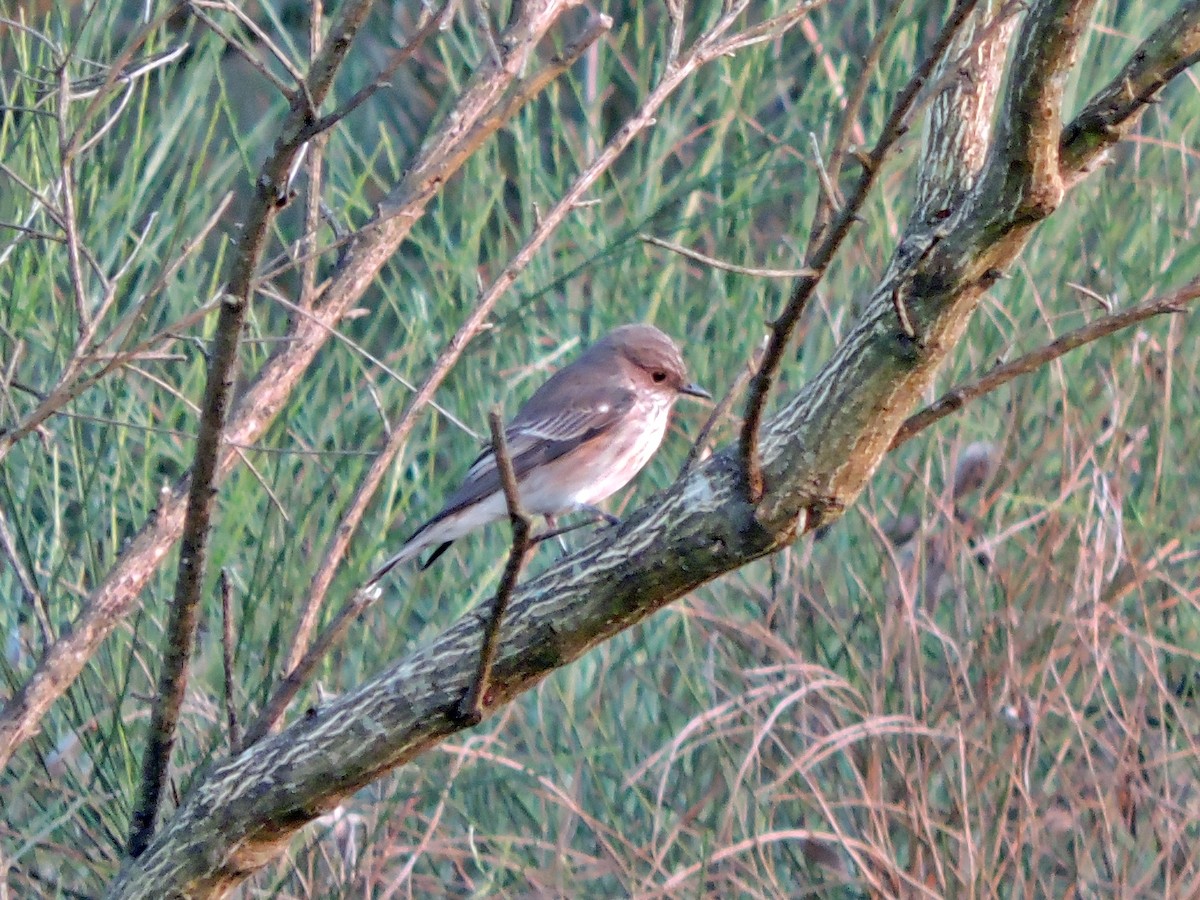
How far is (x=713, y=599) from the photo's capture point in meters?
4.30

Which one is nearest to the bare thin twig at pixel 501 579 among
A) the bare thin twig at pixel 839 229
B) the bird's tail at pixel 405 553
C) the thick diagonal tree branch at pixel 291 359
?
the bare thin twig at pixel 839 229

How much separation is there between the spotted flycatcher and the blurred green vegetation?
26 cm

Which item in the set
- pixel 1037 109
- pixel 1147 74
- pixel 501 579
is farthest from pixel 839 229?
pixel 501 579

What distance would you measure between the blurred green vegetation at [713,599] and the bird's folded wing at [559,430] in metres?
0.24

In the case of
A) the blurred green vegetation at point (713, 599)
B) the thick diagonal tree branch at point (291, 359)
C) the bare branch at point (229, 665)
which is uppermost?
the thick diagonal tree branch at point (291, 359)

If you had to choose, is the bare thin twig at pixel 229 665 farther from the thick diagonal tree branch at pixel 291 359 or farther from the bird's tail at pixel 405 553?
the bird's tail at pixel 405 553

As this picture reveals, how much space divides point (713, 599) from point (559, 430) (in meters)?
0.62

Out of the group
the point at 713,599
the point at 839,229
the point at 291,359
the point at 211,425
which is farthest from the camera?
the point at 713,599

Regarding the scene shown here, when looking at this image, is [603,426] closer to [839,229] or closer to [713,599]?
[713,599]

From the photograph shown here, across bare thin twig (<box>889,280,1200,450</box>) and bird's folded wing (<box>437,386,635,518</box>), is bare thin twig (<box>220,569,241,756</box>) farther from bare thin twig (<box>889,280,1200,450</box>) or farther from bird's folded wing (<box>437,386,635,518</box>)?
bird's folded wing (<box>437,386,635,518</box>)

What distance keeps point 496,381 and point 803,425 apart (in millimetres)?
2979

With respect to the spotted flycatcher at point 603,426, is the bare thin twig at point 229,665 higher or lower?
higher

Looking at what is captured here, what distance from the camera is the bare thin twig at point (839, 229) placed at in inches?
75.0

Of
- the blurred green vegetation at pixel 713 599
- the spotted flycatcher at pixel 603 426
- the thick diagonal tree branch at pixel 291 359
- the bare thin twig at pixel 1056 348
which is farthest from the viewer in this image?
the spotted flycatcher at pixel 603 426
